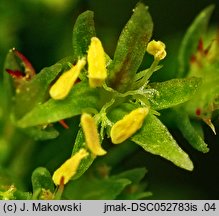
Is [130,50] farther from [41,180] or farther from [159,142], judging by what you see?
[41,180]

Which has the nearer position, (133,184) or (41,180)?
(41,180)

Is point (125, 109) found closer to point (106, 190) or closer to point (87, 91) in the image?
point (87, 91)

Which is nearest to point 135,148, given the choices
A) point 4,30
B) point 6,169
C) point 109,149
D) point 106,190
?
point 109,149

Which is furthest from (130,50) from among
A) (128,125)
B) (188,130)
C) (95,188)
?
(95,188)

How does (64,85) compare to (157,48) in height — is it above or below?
below

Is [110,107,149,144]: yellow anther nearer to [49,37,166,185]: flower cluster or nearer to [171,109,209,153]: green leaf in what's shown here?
[49,37,166,185]: flower cluster

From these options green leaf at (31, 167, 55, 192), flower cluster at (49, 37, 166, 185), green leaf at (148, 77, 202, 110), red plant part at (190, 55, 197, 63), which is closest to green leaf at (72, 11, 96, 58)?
flower cluster at (49, 37, 166, 185)
